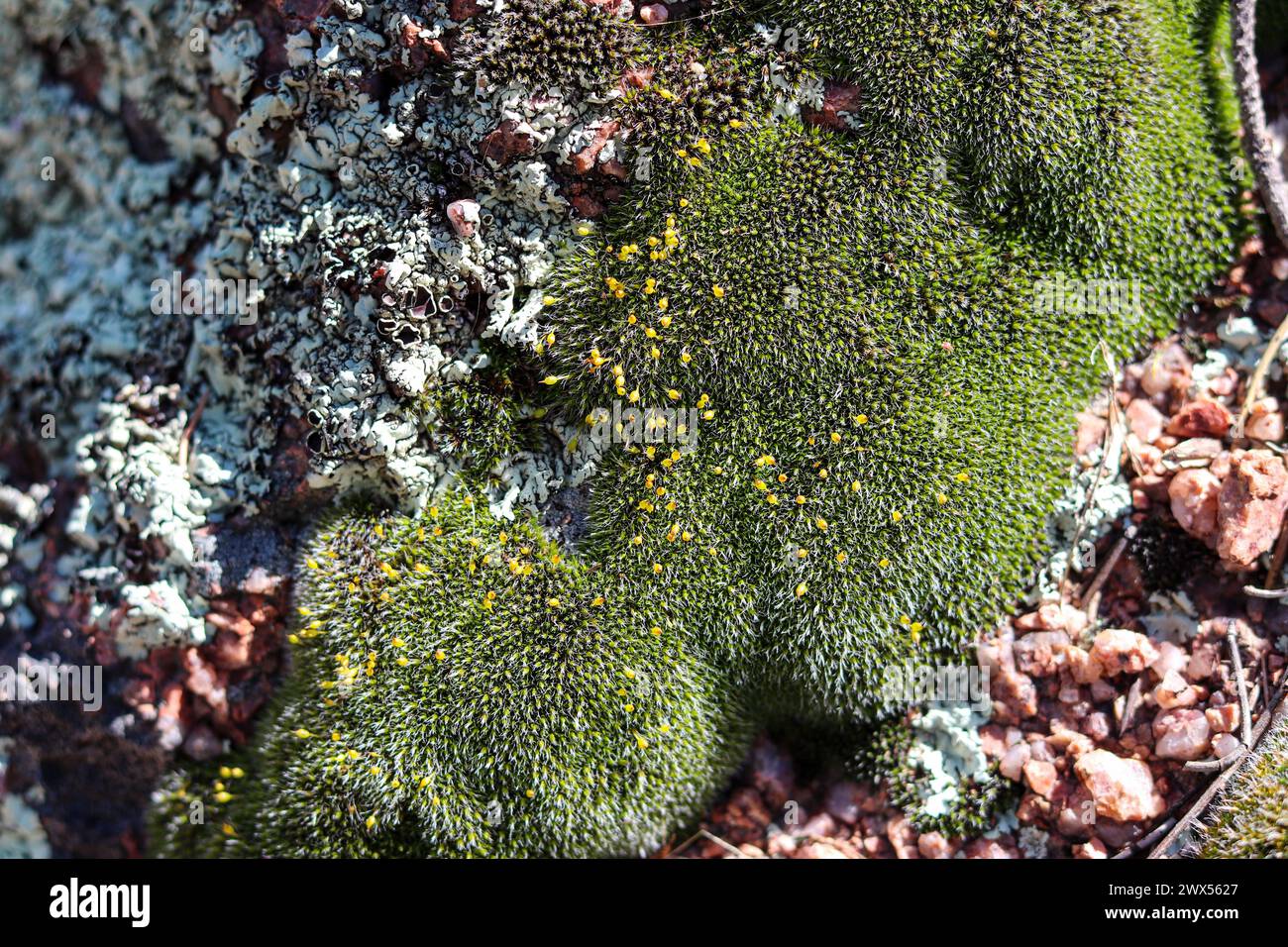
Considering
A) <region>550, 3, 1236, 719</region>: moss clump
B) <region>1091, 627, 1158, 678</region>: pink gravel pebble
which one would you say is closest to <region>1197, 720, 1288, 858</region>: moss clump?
<region>1091, 627, 1158, 678</region>: pink gravel pebble

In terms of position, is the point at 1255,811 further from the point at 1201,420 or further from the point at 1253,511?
the point at 1201,420

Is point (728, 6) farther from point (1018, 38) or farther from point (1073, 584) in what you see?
point (1073, 584)

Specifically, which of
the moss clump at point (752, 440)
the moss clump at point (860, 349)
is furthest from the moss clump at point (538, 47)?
the moss clump at point (860, 349)

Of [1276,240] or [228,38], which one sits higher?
[228,38]

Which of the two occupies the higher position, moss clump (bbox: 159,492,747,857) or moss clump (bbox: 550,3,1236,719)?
moss clump (bbox: 550,3,1236,719)

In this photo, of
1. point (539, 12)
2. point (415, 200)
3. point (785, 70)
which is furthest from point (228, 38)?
point (785, 70)

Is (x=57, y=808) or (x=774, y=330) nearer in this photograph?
(x=774, y=330)

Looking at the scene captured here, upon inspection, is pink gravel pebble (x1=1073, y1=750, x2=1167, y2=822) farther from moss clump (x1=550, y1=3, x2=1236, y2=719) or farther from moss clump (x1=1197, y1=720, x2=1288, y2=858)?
moss clump (x1=550, y1=3, x2=1236, y2=719)
